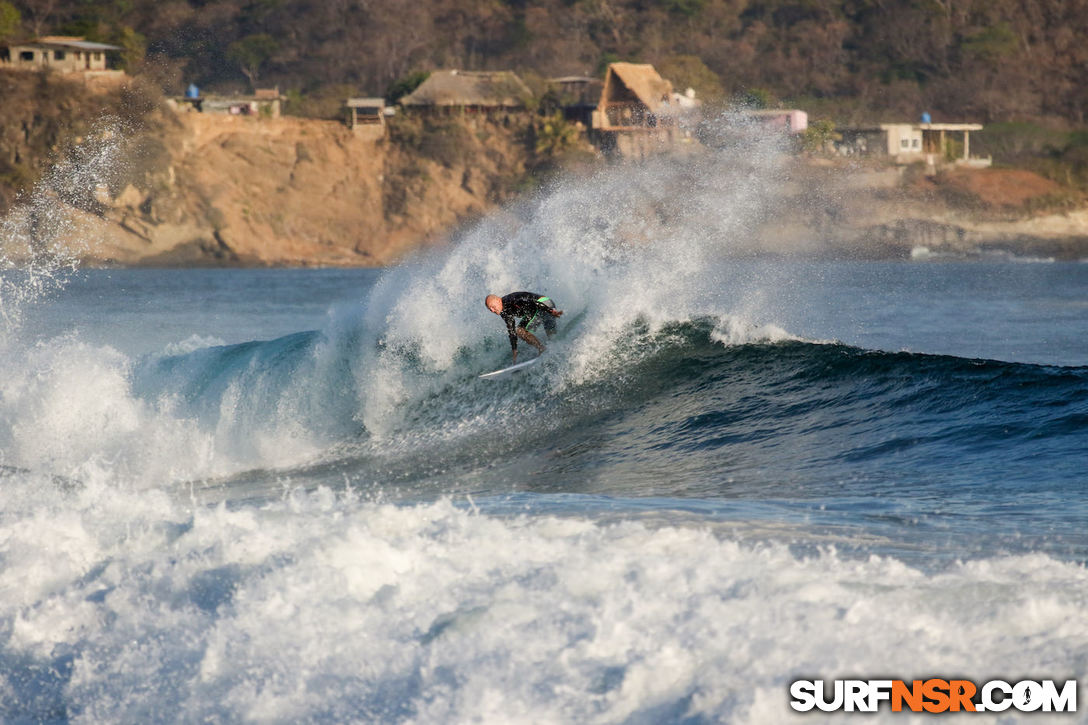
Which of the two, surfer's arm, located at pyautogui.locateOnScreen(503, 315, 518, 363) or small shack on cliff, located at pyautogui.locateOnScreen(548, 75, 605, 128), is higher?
small shack on cliff, located at pyautogui.locateOnScreen(548, 75, 605, 128)

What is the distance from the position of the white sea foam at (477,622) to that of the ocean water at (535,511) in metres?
0.02

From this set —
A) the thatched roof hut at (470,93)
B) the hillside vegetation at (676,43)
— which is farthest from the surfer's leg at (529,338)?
the hillside vegetation at (676,43)

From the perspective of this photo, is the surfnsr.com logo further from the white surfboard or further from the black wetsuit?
the white surfboard

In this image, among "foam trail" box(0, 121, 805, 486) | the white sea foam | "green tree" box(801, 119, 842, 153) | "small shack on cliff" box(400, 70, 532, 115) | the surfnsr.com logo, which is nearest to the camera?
the surfnsr.com logo

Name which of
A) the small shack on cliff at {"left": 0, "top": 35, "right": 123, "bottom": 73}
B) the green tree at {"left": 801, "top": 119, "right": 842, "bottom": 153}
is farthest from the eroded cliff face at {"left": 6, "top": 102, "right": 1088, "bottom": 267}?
the small shack on cliff at {"left": 0, "top": 35, "right": 123, "bottom": 73}

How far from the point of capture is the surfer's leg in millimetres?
12016

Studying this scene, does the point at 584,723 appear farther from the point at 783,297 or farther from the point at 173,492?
the point at 783,297

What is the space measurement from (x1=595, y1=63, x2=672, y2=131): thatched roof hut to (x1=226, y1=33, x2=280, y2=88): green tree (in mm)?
31124

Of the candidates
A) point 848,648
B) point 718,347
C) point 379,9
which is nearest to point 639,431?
point 718,347

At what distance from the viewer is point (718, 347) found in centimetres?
1300

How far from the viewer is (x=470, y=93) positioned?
79.8 metres

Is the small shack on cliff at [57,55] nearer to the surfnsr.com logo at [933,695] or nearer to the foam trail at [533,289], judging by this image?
the foam trail at [533,289]

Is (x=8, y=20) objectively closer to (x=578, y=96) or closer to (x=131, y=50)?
(x=131, y=50)

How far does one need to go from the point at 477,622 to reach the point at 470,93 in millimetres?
77367
